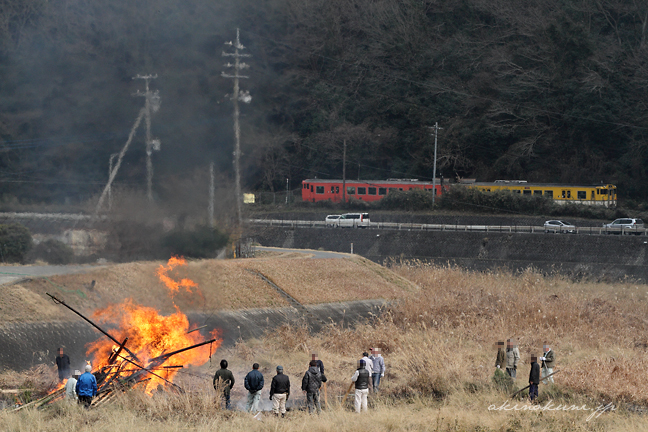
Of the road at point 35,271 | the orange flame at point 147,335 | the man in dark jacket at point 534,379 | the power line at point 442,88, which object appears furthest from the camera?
the power line at point 442,88

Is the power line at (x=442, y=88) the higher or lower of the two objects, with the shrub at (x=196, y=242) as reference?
higher

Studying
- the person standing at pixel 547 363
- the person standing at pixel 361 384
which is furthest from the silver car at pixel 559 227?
the person standing at pixel 361 384

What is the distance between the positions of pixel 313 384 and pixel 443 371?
15.9ft

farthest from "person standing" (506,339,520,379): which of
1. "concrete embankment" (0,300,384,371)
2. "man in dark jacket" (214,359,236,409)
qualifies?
"concrete embankment" (0,300,384,371)

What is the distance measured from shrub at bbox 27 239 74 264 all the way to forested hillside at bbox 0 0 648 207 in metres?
5.09

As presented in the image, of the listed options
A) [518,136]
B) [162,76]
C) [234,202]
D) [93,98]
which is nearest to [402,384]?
[234,202]

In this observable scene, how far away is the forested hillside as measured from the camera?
4241 centimetres

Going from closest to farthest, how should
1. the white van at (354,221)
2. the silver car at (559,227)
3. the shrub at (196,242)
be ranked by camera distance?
the shrub at (196,242)
the silver car at (559,227)
the white van at (354,221)

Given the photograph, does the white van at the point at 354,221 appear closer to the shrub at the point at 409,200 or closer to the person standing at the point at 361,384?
the shrub at the point at 409,200

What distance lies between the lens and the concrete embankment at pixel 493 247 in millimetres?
47500

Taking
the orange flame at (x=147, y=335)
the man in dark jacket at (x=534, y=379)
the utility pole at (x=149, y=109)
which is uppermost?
the utility pole at (x=149, y=109)

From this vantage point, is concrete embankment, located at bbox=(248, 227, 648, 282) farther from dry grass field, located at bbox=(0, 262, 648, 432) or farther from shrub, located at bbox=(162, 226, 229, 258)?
shrub, located at bbox=(162, 226, 229, 258)

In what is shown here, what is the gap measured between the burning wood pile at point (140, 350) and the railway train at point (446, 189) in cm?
5032

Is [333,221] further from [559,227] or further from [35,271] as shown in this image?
[35,271]
